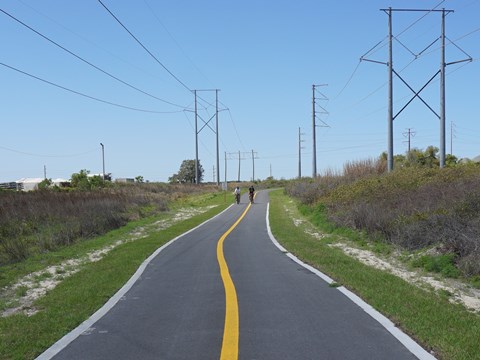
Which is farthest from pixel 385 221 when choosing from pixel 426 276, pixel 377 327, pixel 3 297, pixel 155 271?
pixel 3 297

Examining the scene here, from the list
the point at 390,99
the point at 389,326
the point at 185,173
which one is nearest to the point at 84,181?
the point at 390,99

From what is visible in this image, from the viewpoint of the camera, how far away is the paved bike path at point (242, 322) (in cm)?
580

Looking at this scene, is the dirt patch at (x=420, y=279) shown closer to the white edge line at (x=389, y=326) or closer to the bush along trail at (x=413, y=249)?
the bush along trail at (x=413, y=249)

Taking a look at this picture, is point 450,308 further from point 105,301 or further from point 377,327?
point 105,301

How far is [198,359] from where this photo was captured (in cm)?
555

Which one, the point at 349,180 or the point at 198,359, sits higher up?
the point at 349,180

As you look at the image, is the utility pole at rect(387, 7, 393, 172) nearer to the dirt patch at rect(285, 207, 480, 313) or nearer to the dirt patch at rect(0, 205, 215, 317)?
the dirt patch at rect(285, 207, 480, 313)

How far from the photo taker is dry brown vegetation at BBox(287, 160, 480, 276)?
12.2m

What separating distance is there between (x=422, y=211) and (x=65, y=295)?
10.6 meters

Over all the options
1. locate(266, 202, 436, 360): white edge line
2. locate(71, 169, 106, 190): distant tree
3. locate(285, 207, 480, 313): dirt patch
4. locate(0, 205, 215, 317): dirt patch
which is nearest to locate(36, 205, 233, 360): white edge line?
locate(0, 205, 215, 317): dirt patch

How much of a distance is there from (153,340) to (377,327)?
289cm

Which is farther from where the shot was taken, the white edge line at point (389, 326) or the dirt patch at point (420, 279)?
the dirt patch at point (420, 279)

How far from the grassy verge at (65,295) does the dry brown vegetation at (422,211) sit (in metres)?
7.47

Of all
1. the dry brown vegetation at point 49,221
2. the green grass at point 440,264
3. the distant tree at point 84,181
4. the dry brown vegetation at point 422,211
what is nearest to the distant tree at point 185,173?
the distant tree at point 84,181
